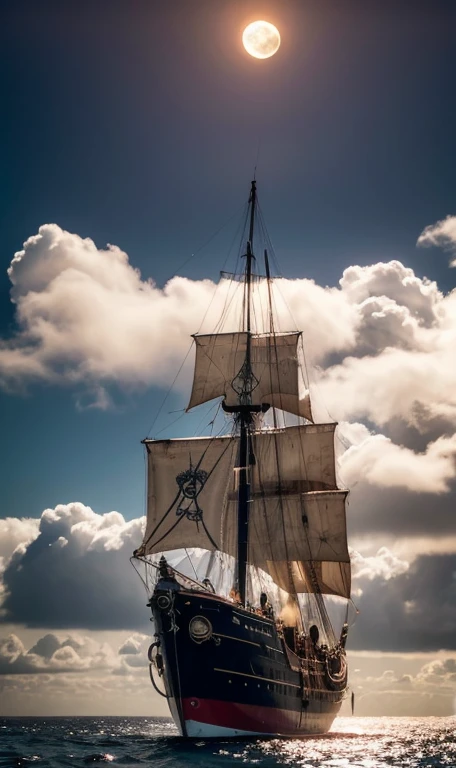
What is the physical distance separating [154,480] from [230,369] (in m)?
13.6

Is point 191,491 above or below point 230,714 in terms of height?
above

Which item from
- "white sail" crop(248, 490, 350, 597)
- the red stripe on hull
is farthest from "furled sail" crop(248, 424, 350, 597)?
the red stripe on hull

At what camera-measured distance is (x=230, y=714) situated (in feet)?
142

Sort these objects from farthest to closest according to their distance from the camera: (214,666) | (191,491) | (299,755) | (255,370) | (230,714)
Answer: (255,370) < (191,491) < (230,714) < (214,666) < (299,755)

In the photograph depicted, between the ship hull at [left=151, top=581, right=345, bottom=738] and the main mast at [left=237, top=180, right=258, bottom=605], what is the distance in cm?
836

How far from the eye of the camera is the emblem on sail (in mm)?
60844

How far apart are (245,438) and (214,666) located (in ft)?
80.0

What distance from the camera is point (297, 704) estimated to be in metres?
53.7

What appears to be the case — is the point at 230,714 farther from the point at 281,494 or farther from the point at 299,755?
the point at 281,494

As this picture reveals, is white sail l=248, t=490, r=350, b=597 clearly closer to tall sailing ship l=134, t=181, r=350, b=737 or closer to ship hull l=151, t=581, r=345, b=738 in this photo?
tall sailing ship l=134, t=181, r=350, b=737

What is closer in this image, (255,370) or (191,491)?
(191,491)

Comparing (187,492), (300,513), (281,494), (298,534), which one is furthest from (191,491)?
(298,534)

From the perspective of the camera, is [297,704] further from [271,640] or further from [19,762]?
[19,762]

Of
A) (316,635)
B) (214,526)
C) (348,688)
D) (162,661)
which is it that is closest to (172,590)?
(162,661)
